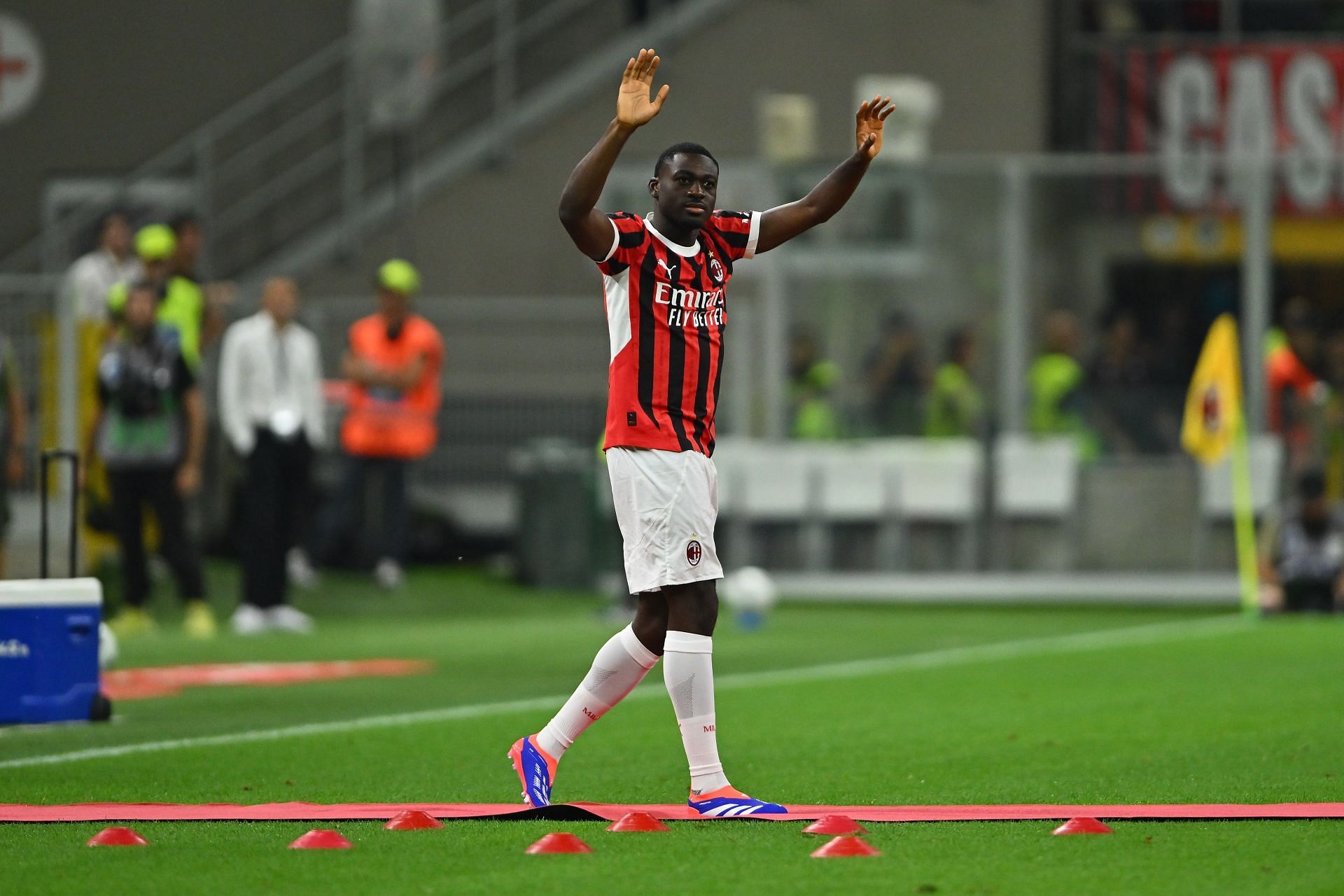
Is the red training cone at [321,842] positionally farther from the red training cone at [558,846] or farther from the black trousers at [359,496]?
the black trousers at [359,496]

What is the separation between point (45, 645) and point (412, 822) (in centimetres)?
329

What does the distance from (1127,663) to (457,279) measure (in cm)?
1188

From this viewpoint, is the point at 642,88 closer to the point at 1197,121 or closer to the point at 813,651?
the point at 813,651

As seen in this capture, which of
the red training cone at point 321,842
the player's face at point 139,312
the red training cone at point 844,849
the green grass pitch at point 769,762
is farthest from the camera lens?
the player's face at point 139,312

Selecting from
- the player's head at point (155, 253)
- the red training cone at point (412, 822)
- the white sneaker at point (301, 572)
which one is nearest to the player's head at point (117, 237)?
the player's head at point (155, 253)

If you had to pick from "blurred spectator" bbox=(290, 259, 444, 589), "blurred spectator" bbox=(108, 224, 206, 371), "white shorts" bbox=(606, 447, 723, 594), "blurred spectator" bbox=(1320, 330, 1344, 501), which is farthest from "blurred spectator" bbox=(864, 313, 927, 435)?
"white shorts" bbox=(606, 447, 723, 594)

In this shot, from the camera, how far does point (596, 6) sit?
2483 centimetres

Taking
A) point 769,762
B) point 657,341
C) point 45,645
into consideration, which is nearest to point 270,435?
point 45,645

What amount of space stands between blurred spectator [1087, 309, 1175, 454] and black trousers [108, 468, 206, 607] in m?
8.73

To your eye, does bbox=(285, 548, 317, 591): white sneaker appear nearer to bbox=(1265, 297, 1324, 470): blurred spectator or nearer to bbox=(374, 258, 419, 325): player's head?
bbox=(374, 258, 419, 325): player's head

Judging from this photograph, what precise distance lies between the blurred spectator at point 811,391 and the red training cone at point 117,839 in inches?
594

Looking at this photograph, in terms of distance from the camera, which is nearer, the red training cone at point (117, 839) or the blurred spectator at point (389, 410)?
the red training cone at point (117, 839)

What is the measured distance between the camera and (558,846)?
236 inches

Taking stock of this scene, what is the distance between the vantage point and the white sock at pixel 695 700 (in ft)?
22.5
